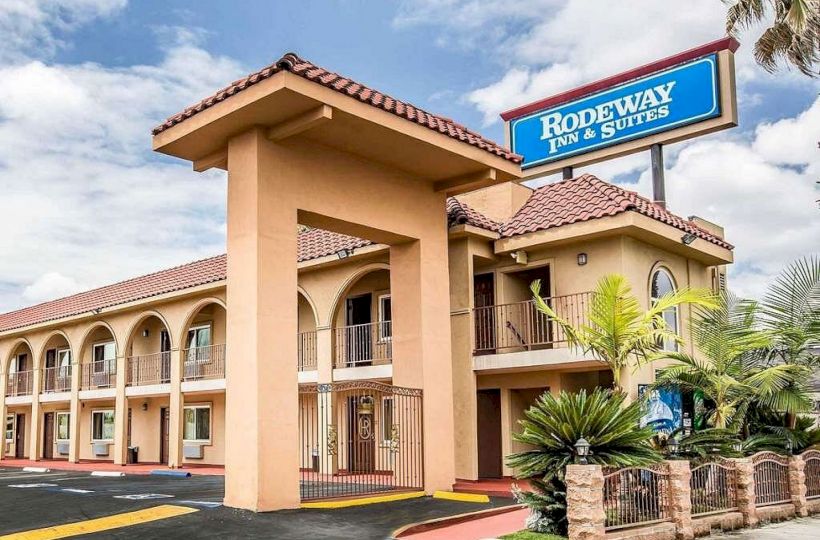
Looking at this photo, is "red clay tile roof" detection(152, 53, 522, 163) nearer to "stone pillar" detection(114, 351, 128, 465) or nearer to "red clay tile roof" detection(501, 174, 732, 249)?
"red clay tile roof" detection(501, 174, 732, 249)

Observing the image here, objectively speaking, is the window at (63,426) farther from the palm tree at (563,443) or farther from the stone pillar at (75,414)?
the palm tree at (563,443)

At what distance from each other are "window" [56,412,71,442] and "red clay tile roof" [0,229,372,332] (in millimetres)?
4046

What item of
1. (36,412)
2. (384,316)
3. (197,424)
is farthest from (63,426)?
(384,316)

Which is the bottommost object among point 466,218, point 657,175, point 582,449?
point 582,449

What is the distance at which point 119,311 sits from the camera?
27266 millimetres

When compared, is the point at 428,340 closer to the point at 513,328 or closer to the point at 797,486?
the point at 513,328

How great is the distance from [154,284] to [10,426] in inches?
571

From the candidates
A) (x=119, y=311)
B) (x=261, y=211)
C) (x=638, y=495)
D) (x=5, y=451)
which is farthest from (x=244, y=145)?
(x=5, y=451)

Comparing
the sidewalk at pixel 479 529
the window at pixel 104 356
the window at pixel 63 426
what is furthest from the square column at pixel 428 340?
the window at pixel 63 426

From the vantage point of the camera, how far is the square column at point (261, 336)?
12.0 meters

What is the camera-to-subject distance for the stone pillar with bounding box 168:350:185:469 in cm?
2489

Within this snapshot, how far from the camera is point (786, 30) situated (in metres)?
16.2

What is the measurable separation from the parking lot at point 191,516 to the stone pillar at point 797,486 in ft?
16.1

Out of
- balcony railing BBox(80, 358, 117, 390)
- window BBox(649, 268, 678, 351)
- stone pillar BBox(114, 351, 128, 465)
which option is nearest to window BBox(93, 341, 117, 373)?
balcony railing BBox(80, 358, 117, 390)
